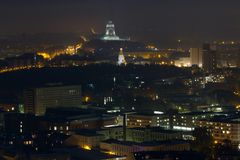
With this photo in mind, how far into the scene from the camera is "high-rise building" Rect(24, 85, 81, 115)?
20.4 meters

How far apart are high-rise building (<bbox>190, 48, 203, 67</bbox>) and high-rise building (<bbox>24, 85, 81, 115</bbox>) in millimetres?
13856

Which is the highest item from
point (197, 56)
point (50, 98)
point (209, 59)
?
point (197, 56)

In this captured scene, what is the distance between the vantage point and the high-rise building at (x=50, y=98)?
20406 mm

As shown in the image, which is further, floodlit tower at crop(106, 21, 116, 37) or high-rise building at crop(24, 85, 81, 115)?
floodlit tower at crop(106, 21, 116, 37)

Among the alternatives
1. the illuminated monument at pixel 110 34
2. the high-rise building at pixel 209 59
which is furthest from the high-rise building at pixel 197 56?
the illuminated monument at pixel 110 34

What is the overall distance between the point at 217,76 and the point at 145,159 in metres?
17.3

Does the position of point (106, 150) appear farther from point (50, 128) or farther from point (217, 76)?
point (217, 76)

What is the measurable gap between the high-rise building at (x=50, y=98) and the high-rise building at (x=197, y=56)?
13.9 meters

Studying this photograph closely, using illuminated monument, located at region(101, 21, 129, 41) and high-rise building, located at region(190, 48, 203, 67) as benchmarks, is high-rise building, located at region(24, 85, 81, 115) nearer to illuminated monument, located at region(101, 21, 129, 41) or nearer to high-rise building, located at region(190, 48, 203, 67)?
high-rise building, located at region(190, 48, 203, 67)

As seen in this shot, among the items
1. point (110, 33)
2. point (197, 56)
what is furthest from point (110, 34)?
point (197, 56)

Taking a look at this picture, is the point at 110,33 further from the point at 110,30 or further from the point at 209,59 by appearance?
the point at 209,59

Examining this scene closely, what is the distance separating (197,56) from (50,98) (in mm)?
15588

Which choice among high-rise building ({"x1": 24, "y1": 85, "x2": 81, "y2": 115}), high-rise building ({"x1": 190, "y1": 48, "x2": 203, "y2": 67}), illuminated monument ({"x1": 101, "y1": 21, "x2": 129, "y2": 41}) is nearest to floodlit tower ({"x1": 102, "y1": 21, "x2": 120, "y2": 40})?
illuminated monument ({"x1": 101, "y1": 21, "x2": 129, "y2": 41})

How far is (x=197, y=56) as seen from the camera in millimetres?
35250
